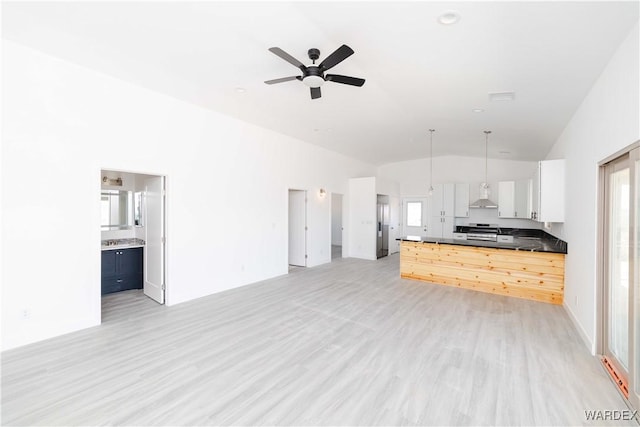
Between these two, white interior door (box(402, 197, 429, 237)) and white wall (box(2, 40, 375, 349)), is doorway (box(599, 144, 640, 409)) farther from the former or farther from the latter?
white interior door (box(402, 197, 429, 237))

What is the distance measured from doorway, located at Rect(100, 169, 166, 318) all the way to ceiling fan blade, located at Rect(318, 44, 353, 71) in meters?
3.16

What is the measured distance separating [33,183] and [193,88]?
2172mm

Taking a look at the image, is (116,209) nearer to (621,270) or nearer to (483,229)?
(621,270)

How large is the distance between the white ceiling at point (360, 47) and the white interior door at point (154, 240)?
61.7 inches

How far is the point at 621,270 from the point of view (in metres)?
2.66

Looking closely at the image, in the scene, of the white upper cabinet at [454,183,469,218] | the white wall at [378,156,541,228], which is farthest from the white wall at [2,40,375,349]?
the white upper cabinet at [454,183,469,218]

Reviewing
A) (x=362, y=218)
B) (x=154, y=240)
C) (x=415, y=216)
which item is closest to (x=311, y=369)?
(x=154, y=240)

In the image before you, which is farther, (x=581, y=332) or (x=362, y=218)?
(x=362, y=218)

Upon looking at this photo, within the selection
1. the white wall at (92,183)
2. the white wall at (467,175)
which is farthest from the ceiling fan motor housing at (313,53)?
the white wall at (467,175)

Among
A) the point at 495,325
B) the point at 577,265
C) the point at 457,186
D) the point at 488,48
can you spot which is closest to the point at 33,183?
the point at 488,48

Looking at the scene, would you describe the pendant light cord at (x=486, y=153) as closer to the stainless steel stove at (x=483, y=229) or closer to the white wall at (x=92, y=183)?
the stainless steel stove at (x=483, y=229)

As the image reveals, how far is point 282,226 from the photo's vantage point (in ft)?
21.6

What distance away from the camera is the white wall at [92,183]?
3.16m

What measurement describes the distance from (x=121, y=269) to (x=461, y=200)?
8.79m
